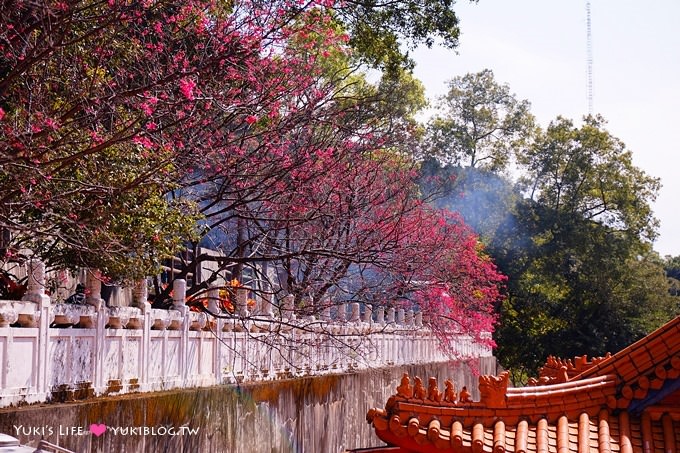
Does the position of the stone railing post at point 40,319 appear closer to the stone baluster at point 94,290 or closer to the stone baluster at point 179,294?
the stone baluster at point 94,290

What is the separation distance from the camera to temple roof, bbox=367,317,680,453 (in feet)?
26.0

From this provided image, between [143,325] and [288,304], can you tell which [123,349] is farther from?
[288,304]

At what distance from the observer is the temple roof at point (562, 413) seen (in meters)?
7.91

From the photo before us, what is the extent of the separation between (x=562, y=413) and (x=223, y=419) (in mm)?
5519

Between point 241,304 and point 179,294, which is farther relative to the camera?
point 241,304

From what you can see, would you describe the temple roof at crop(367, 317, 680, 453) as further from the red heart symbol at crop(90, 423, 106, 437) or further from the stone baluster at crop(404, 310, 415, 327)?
the stone baluster at crop(404, 310, 415, 327)

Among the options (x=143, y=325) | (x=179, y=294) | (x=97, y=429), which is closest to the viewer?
(x=97, y=429)

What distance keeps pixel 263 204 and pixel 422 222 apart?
24.1ft

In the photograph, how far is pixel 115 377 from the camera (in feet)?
34.3

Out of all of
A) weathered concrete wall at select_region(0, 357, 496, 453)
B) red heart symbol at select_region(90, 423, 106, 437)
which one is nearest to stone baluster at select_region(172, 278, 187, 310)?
weathered concrete wall at select_region(0, 357, 496, 453)

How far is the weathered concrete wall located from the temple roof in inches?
113

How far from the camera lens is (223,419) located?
12.7m

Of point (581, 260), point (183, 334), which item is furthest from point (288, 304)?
point (581, 260)

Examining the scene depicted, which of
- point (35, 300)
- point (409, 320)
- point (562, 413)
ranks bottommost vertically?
point (562, 413)
